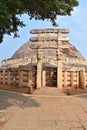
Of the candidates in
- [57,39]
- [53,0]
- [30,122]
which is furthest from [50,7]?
[57,39]

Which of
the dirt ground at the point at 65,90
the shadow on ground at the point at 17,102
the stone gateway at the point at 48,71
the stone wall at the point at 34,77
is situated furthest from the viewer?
the stone wall at the point at 34,77

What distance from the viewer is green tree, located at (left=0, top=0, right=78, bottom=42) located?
33.1ft

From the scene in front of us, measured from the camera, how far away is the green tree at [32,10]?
1009 cm

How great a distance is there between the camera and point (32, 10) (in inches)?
457

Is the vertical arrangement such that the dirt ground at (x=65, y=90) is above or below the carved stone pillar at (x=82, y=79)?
below

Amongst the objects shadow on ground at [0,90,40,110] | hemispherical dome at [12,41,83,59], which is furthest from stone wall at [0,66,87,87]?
hemispherical dome at [12,41,83,59]

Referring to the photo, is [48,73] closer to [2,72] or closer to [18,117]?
[2,72]

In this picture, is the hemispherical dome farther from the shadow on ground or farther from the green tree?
the green tree

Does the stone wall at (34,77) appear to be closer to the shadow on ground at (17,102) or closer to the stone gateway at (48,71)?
the stone gateway at (48,71)

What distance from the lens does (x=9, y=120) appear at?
10.9 m

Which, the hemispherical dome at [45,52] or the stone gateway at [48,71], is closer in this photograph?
the stone gateway at [48,71]

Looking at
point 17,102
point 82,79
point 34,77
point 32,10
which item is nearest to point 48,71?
point 34,77

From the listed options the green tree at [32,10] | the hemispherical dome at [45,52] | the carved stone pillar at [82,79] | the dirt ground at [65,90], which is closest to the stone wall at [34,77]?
the carved stone pillar at [82,79]

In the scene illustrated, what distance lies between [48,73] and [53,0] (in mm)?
19126
